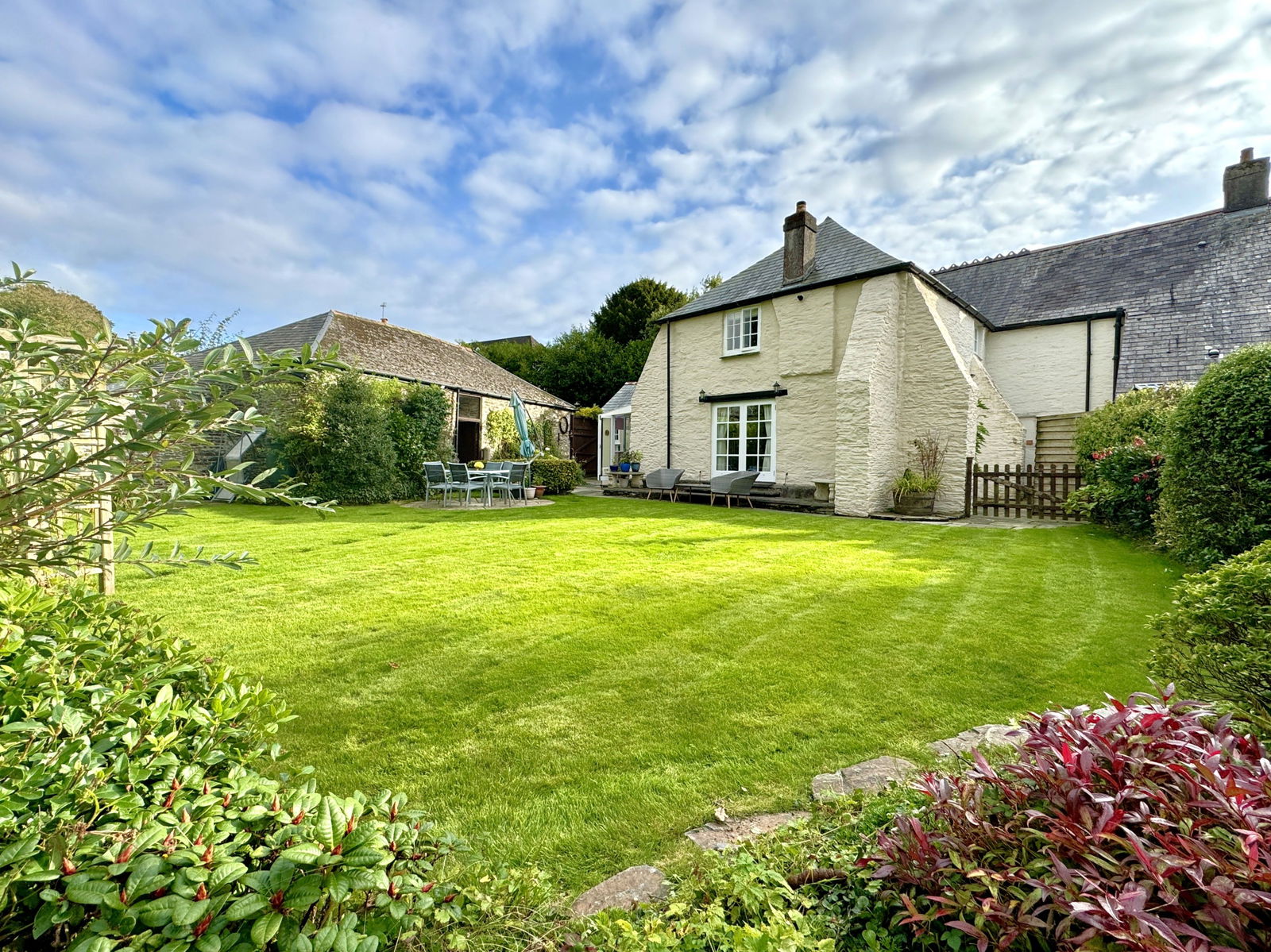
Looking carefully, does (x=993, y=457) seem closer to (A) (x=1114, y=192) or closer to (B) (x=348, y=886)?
(A) (x=1114, y=192)

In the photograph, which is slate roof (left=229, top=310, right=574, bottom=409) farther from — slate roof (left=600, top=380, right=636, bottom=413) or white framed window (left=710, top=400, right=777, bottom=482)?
white framed window (left=710, top=400, right=777, bottom=482)

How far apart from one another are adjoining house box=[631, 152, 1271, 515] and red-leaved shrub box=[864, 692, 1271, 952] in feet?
37.4

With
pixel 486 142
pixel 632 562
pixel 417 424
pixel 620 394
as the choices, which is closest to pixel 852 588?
pixel 632 562

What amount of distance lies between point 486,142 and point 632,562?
7698 millimetres

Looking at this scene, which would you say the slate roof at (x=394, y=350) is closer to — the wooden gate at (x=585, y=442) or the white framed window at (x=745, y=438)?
the wooden gate at (x=585, y=442)

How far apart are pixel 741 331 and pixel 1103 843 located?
608 inches

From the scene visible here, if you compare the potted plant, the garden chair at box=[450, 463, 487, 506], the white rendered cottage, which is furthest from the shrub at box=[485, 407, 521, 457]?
the potted plant

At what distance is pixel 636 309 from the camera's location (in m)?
31.1

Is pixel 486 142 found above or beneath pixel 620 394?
above

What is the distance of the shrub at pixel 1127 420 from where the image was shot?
10.0 m

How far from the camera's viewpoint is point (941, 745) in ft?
8.39

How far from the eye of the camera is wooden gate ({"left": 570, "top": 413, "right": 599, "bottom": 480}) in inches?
1015

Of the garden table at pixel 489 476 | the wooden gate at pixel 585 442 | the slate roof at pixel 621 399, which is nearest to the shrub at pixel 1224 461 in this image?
the garden table at pixel 489 476

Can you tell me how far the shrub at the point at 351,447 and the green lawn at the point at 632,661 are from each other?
642 centimetres
